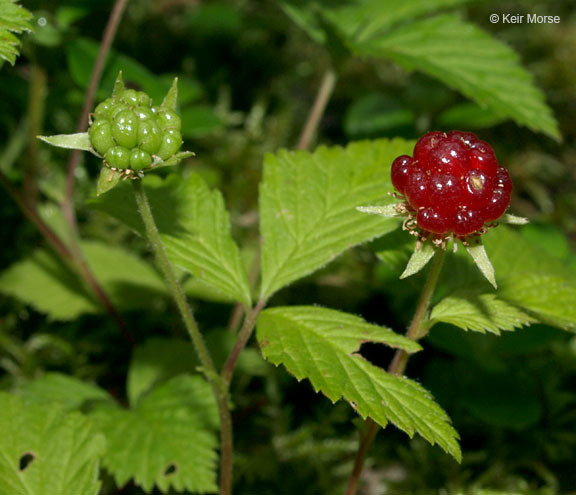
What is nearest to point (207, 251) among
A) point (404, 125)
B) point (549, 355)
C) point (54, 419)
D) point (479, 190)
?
point (54, 419)

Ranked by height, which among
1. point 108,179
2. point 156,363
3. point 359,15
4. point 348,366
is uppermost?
point 359,15

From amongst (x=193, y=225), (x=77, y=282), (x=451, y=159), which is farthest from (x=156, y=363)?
(x=451, y=159)

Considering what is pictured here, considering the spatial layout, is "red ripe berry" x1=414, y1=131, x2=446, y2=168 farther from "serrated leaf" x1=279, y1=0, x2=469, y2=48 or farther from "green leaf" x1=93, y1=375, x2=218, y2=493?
"serrated leaf" x1=279, y1=0, x2=469, y2=48

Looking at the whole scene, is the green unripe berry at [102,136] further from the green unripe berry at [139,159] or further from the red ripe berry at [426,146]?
the red ripe berry at [426,146]

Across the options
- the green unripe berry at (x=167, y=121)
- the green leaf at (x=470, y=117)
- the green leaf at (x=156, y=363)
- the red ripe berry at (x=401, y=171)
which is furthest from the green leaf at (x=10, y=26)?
the green leaf at (x=470, y=117)

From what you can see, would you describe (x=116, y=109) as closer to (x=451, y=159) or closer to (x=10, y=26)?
(x=10, y=26)

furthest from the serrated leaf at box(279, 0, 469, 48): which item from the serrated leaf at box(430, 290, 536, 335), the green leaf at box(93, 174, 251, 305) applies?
the serrated leaf at box(430, 290, 536, 335)
